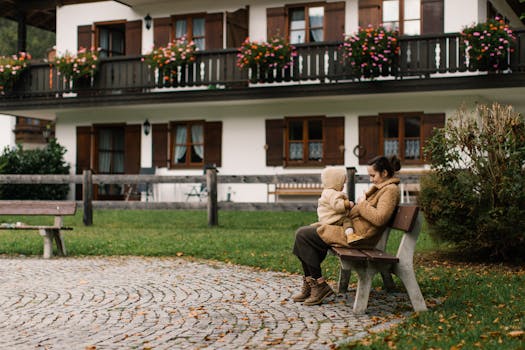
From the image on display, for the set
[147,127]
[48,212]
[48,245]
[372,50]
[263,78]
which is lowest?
[48,245]

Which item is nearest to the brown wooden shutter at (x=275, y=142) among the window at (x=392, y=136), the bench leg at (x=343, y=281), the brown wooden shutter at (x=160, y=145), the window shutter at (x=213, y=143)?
the window shutter at (x=213, y=143)

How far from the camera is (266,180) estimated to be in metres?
16.0

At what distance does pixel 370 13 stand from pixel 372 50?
2.09 metres

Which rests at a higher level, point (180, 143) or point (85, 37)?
point (85, 37)

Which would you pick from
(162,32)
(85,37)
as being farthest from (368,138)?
(85,37)

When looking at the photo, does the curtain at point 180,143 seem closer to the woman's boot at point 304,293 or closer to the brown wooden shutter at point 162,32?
the brown wooden shutter at point 162,32

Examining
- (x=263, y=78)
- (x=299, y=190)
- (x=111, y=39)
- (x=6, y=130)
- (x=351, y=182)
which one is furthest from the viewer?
(x=6, y=130)

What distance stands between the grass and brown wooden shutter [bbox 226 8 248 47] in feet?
17.5

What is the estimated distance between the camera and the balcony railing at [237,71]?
19891mm

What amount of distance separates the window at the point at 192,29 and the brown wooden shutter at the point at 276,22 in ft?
7.10

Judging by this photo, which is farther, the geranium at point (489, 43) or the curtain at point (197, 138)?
the curtain at point (197, 138)

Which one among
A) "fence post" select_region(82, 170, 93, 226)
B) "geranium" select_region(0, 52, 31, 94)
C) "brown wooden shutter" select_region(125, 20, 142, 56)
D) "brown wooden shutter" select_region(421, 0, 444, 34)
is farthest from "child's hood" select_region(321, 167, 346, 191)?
"geranium" select_region(0, 52, 31, 94)

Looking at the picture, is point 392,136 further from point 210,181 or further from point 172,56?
point 210,181

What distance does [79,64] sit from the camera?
23438 mm
